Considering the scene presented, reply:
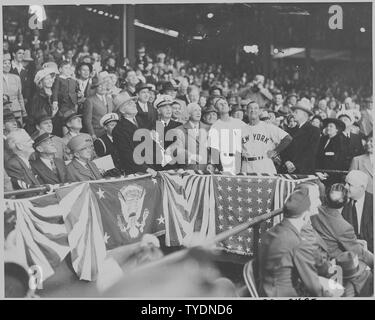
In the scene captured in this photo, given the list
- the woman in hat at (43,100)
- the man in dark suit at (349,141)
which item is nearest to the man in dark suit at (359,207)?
the man in dark suit at (349,141)

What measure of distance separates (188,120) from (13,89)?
1.34m

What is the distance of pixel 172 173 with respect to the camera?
4473 millimetres

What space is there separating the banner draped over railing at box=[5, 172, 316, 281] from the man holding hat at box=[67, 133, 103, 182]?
61 millimetres

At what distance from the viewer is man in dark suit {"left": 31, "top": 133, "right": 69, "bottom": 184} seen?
4.42m

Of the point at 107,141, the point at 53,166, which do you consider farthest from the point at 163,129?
the point at 53,166

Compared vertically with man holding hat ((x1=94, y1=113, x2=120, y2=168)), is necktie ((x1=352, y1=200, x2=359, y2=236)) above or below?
below

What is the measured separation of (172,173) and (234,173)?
0.47m

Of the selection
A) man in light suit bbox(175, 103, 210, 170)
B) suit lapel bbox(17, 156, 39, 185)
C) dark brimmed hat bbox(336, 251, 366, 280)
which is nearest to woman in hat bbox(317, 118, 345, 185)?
dark brimmed hat bbox(336, 251, 366, 280)

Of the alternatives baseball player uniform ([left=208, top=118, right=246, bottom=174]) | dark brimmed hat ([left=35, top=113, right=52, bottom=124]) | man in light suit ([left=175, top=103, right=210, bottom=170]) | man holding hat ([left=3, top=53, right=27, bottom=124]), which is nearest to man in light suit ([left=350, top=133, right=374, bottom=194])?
baseball player uniform ([left=208, top=118, right=246, bottom=174])

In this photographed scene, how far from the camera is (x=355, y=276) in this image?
14.6ft

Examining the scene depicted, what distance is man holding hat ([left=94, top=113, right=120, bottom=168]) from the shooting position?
14.6 feet

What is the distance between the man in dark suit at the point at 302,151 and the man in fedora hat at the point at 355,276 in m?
0.71

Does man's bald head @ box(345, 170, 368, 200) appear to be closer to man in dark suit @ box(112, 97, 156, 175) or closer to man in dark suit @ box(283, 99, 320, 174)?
man in dark suit @ box(283, 99, 320, 174)

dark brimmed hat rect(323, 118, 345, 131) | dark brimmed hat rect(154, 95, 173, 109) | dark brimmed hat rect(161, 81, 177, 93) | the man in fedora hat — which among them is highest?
dark brimmed hat rect(161, 81, 177, 93)
